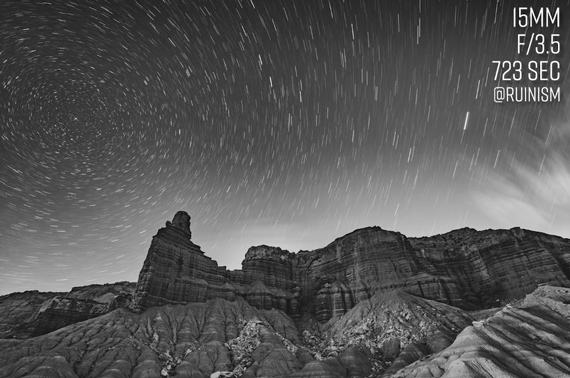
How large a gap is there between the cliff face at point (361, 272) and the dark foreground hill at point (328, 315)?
0.44 m

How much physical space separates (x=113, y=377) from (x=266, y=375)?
2751cm

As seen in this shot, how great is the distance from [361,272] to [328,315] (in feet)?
62.8

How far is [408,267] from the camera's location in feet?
324

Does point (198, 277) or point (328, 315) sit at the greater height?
point (198, 277)

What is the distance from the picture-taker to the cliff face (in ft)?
293

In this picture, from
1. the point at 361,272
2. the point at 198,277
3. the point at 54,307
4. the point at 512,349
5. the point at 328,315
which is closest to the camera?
the point at 512,349

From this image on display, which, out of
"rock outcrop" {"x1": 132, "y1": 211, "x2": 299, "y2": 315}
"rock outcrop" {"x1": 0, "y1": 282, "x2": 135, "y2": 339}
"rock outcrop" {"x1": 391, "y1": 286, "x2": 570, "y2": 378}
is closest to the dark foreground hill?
"rock outcrop" {"x1": 391, "y1": 286, "x2": 570, "y2": 378}

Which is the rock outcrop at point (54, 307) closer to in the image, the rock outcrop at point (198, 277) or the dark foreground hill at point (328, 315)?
the dark foreground hill at point (328, 315)

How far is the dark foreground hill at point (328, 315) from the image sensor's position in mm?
47062

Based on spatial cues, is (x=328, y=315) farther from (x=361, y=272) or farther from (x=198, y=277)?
(x=198, y=277)

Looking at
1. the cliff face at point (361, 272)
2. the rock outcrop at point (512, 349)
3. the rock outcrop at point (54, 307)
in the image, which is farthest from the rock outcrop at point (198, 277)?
the rock outcrop at point (512, 349)

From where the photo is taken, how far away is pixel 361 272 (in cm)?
10394

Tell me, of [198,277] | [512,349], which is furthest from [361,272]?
[512,349]

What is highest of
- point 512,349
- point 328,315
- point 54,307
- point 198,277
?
point 198,277
